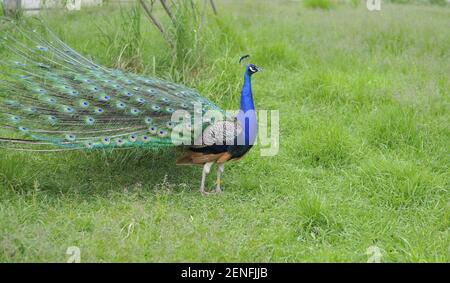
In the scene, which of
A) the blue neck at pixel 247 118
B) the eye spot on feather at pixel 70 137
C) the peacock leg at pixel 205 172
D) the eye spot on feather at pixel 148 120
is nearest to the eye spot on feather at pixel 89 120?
the eye spot on feather at pixel 70 137

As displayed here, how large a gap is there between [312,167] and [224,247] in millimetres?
1639

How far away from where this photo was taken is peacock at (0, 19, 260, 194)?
402cm

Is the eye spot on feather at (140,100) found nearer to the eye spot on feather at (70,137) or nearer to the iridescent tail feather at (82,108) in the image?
the iridescent tail feather at (82,108)

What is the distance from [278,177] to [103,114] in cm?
157

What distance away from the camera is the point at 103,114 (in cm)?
411

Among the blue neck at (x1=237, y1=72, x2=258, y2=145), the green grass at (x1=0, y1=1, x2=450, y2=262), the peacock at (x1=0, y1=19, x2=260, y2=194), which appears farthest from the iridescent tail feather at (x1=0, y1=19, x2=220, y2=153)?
the green grass at (x1=0, y1=1, x2=450, y2=262)

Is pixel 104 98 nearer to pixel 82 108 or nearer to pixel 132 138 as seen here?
pixel 82 108

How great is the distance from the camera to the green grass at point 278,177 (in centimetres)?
358

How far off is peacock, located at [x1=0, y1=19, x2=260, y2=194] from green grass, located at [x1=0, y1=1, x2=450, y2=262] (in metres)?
0.42

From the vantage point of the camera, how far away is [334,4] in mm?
10547

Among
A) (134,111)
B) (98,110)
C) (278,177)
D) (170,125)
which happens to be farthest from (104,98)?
(278,177)

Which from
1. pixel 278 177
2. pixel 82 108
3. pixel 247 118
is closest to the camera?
pixel 82 108

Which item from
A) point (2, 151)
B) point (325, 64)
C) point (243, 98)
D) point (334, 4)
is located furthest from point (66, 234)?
point (334, 4)

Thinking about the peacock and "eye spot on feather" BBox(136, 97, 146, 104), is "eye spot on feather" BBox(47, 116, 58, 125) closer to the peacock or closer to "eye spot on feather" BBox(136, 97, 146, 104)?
the peacock
